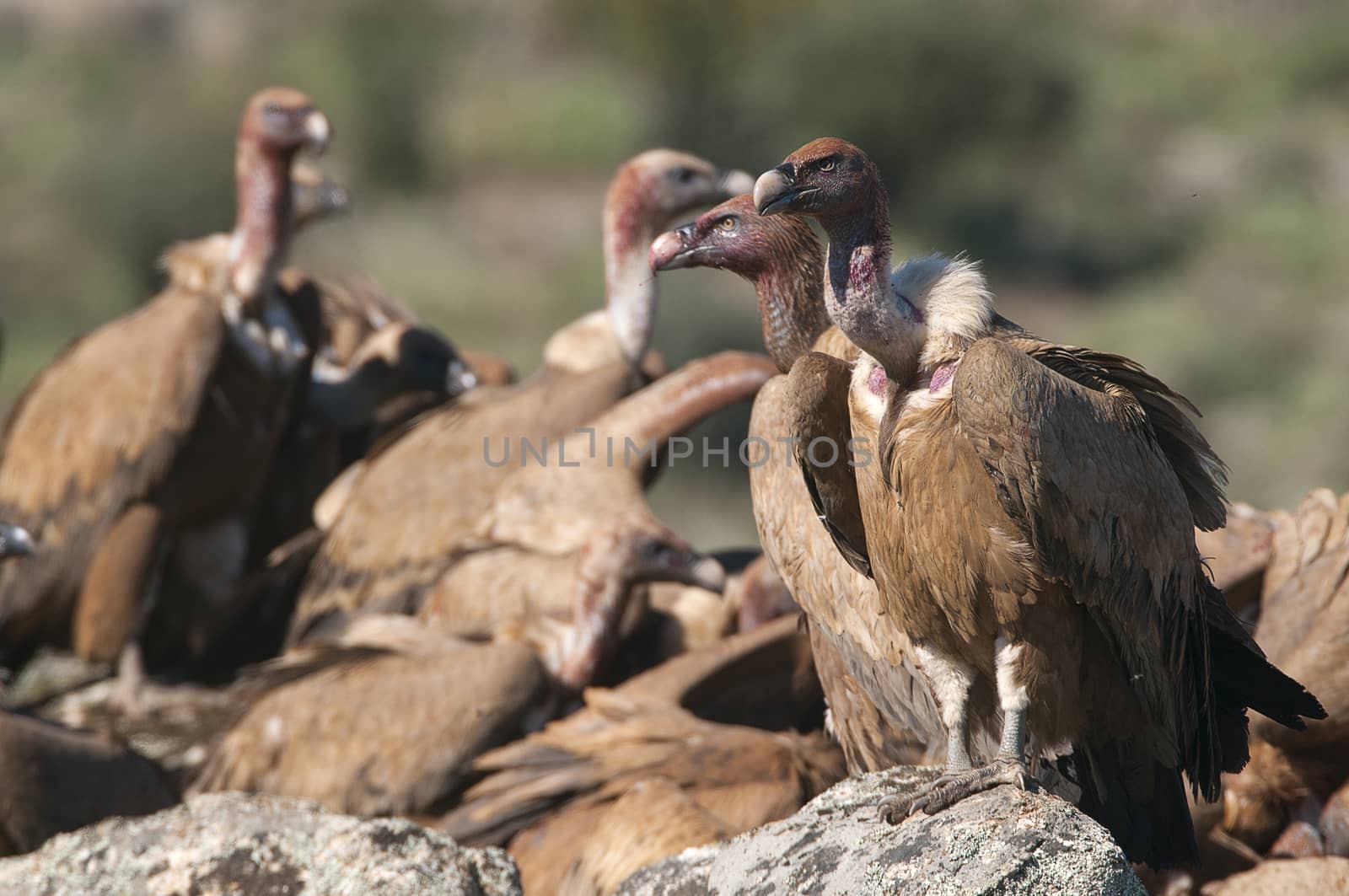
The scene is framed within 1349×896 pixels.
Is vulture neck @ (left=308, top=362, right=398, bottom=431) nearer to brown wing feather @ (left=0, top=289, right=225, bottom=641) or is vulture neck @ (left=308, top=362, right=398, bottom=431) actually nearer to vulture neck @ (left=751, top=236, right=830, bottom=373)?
brown wing feather @ (left=0, top=289, right=225, bottom=641)

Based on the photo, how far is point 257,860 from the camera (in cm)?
374

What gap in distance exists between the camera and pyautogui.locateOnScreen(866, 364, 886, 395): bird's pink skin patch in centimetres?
370

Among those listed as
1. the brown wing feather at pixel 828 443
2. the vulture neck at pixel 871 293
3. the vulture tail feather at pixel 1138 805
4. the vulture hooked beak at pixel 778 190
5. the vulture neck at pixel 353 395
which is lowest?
the vulture tail feather at pixel 1138 805

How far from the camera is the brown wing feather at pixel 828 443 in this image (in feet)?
12.0

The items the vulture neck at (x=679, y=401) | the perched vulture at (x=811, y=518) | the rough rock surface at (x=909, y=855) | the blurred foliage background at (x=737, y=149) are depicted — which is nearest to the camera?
the rough rock surface at (x=909, y=855)

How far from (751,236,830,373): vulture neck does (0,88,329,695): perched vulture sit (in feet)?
10.7

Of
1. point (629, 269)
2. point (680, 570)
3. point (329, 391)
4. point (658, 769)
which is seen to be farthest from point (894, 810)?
point (329, 391)

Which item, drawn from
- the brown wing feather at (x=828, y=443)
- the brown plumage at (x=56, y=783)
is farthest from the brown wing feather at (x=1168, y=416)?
the brown plumage at (x=56, y=783)

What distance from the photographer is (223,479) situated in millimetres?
7488

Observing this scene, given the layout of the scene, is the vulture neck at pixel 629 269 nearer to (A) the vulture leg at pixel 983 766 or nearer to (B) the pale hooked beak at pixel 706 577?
(B) the pale hooked beak at pixel 706 577

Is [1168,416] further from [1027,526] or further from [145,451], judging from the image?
[145,451]

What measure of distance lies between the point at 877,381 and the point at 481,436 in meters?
3.62

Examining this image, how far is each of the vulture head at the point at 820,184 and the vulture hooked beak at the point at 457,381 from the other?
4.71 meters

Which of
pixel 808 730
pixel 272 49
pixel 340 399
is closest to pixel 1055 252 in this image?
pixel 272 49
